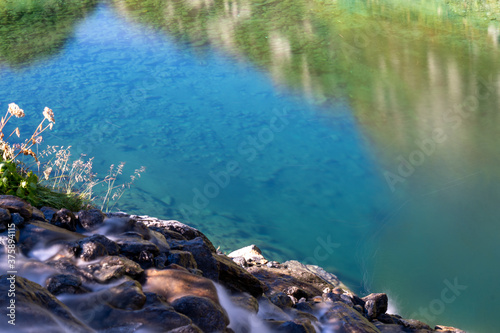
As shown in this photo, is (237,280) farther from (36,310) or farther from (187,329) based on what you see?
(36,310)

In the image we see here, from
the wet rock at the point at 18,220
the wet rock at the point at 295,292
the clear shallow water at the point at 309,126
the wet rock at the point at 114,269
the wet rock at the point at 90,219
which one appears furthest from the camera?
the clear shallow water at the point at 309,126

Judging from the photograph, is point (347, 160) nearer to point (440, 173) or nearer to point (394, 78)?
point (440, 173)

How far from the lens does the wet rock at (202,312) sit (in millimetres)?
2346

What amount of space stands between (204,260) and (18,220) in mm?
1104

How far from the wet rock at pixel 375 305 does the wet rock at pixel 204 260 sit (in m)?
1.26

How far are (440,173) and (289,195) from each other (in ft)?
7.07

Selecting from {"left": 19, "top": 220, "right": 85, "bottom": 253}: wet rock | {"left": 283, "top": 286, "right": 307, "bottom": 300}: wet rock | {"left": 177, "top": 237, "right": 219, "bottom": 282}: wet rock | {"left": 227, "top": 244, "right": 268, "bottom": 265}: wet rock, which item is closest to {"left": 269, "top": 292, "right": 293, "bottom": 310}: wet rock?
{"left": 283, "top": 286, "right": 307, "bottom": 300}: wet rock

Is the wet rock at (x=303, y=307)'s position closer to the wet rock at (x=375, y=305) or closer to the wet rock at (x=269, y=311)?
the wet rock at (x=269, y=311)

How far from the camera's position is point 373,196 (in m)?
6.44

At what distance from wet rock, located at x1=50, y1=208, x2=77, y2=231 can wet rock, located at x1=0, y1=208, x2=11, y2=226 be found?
0.32 meters

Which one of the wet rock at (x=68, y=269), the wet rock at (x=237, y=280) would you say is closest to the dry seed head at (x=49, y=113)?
the wet rock at (x=68, y=269)

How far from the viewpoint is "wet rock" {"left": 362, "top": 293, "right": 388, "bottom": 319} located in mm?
3499

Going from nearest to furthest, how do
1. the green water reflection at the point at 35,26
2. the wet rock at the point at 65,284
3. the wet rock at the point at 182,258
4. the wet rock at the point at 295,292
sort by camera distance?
the wet rock at the point at 65,284
the wet rock at the point at 182,258
the wet rock at the point at 295,292
the green water reflection at the point at 35,26

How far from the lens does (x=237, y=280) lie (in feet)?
9.90
